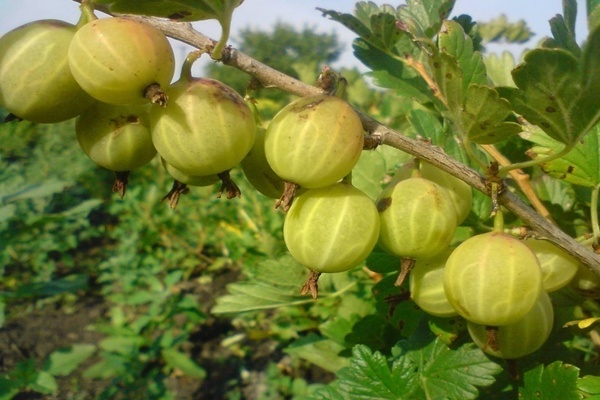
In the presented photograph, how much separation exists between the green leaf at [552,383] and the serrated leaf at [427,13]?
0.62 metres

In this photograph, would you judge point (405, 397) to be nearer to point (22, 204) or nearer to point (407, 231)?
point (407, 231)

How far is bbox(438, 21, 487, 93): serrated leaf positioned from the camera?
780 millimetres

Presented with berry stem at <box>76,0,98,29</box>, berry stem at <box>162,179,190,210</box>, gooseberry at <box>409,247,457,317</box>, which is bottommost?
gooseberry at <box>409,247,457,317</box>

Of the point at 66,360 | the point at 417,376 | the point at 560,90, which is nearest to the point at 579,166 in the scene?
the point at 560,90

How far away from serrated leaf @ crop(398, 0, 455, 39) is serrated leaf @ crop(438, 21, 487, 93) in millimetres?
208

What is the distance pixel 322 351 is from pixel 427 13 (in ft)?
2.97

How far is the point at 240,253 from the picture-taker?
108 inches

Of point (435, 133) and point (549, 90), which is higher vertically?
point (549, 90)

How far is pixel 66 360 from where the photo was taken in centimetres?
215

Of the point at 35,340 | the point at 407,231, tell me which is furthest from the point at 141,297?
the point at 407,231

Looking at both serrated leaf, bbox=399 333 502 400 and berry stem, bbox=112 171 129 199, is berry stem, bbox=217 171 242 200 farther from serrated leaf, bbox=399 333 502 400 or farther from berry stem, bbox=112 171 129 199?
serrated leaf, bbox=399 333 502 400

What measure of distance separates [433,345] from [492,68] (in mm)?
842

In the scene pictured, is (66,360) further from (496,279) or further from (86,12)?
(496,279)

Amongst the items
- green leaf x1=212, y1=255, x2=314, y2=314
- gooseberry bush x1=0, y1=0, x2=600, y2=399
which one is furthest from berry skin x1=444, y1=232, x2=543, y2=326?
green leaf x1=212, y1=255, x2=314, y2=314
